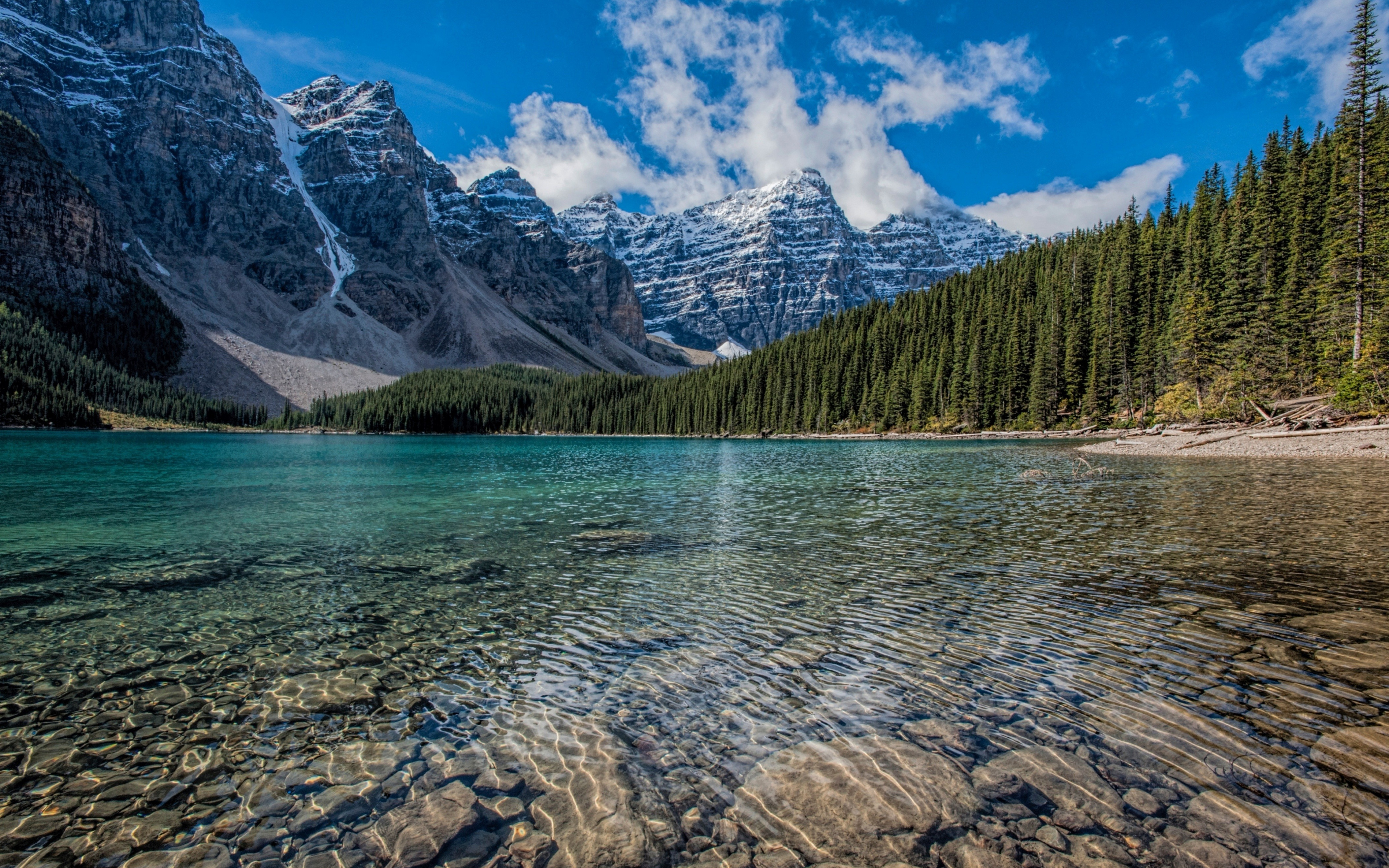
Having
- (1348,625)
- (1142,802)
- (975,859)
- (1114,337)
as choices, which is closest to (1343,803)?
(1142,802)

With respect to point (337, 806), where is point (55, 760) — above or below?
below

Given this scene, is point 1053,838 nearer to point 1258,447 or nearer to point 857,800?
point 857,800

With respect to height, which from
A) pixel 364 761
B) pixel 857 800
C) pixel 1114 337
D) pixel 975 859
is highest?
pixel 1114 337

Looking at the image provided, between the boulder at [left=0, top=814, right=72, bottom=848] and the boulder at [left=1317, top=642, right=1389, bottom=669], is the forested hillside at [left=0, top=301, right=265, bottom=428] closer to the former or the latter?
the boulder at [left=0, top=814, right=72, bottom=848]

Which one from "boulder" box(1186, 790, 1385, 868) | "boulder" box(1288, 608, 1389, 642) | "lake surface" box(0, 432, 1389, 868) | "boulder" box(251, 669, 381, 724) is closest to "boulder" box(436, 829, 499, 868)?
"lake surface" box(0, 432, 1389, 868)

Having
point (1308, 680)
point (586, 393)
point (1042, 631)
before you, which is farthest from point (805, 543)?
point (586, 393)

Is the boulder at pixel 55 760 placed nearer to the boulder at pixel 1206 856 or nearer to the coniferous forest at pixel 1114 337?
the boulder at pixel 1206 856

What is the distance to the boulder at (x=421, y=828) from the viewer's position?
16.0 ft

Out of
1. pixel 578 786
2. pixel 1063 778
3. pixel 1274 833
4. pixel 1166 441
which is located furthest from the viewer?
pixel 1166 441

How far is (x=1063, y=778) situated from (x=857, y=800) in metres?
1.98

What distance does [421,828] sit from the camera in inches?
206

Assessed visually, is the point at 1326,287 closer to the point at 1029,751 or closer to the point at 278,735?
the point at 1029,751

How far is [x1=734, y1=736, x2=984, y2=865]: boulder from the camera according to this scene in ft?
16.1

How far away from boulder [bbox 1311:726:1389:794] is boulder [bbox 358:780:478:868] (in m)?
7.85
